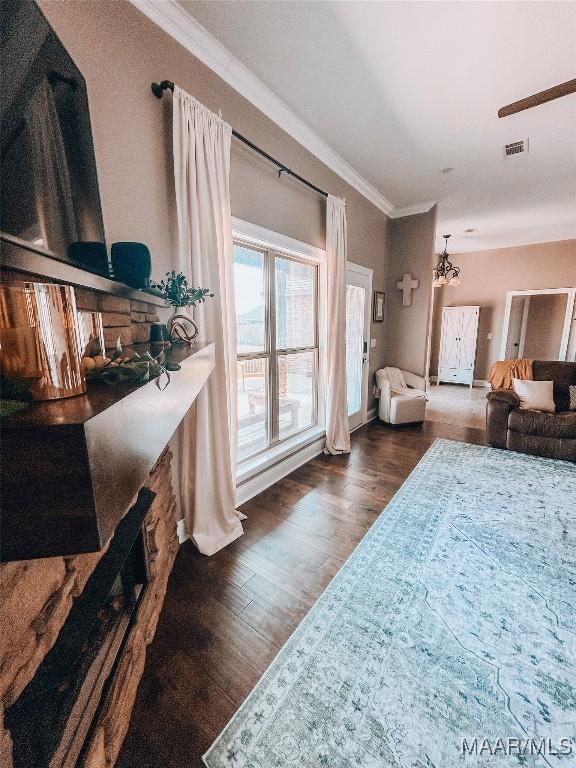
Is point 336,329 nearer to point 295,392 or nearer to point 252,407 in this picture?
point 295,392

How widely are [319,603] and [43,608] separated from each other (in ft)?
4.16

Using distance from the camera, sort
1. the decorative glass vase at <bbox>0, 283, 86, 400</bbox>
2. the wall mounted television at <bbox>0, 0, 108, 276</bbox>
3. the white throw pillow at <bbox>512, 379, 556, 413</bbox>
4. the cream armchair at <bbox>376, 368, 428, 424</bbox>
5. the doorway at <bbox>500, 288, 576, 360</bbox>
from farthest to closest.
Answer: the doorway at <bbox>500, 288, 576, 360</bbox>
the cream armchair at <bbox>376, 368, 428, 424</bbox>
the white throw pillow at <bbox>512, 379, 556, 413</bbox>
the wall mounted television at <bbox>0, 0, 108, 276</bbox>
the decorative glass vase at <bbox>0, 283, 86, 400</bbox>

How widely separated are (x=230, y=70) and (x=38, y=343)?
236 centimetres

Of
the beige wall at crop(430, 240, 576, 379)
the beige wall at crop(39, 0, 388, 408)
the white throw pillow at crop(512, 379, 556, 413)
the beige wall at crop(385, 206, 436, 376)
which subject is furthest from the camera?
the beige wall at crop(430, 240, 576, 379)

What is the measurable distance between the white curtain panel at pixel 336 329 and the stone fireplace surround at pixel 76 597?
6.40ft

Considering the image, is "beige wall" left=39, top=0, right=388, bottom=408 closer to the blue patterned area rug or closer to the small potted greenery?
the small potted greenery

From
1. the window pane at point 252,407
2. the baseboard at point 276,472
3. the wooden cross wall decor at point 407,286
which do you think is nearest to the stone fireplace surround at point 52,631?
the baseboard at point 276,472

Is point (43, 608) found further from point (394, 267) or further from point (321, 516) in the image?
point (394, 267)

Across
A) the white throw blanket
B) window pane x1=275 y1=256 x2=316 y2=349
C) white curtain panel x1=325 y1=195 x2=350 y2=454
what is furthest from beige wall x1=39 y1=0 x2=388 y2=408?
the white throw blanket

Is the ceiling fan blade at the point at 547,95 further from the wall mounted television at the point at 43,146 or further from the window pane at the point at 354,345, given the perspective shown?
the wall mounted television at the point at 43,146

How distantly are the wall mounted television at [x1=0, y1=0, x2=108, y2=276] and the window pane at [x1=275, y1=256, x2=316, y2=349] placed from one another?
1.74 m

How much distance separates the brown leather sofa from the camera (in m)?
3.05

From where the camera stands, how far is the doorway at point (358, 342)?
385cm

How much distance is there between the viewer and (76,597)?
847 mm
